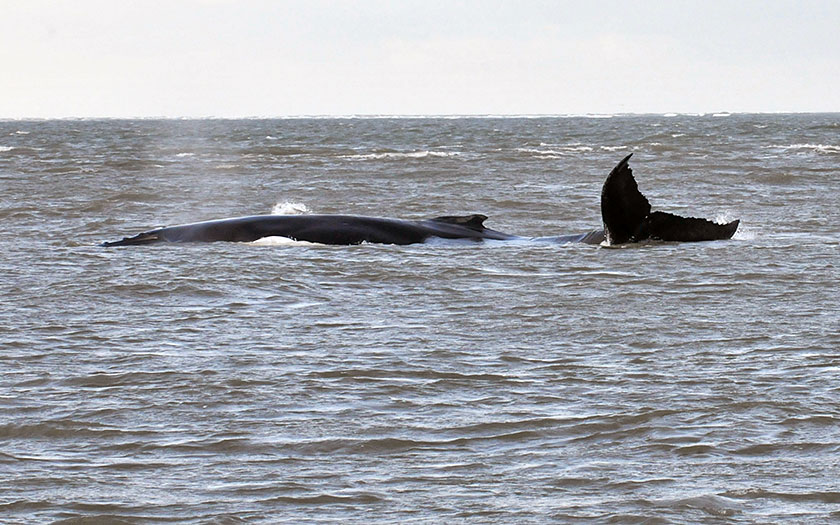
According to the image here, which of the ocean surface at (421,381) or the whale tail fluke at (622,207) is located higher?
the whale tail fluke at (622,207)

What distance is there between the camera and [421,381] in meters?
8.20

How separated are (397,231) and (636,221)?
280 cm

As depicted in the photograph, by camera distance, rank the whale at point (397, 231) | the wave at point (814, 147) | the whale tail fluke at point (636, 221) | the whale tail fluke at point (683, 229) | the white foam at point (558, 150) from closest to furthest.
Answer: the whale tail fluke at point (636, 221) → the whale at point (397, 231) → the whale tail fluke at point (683, 229) → the wave at point (814, 147) → the white foam at point (558, 150)

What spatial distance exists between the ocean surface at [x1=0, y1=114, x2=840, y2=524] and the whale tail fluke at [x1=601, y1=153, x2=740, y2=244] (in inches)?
14.2

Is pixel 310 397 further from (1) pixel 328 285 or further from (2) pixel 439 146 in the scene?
(2) pixel 439 146

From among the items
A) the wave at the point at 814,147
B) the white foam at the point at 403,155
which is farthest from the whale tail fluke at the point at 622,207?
the wave at the point at 814,147

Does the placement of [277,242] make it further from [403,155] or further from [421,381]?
[403,155]

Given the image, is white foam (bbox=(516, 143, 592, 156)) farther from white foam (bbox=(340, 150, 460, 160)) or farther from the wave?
the wave

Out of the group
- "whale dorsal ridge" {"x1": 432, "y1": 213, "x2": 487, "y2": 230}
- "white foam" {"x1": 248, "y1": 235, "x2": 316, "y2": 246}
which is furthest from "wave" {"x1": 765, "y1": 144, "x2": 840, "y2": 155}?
"white foam" {"x1": 248, "y1": 235, "x2": 316, "y2": 246}

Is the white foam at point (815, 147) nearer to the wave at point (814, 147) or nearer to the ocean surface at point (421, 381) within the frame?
the wave at point (814, 147)

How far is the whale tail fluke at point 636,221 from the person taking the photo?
46.4ft

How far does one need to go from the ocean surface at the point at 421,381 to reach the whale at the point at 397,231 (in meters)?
0.33

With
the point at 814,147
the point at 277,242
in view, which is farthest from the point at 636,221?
the point at 814,147

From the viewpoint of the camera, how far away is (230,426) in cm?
712
